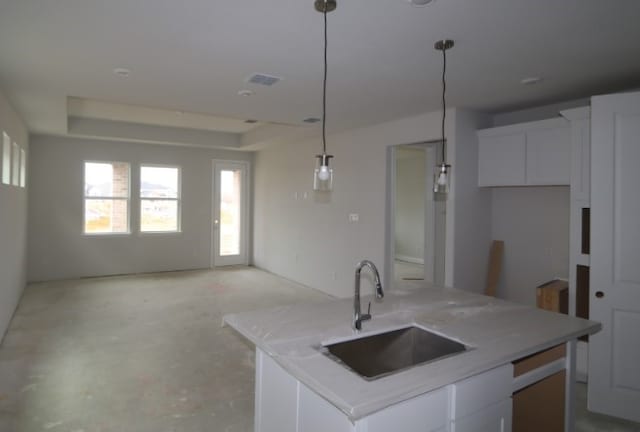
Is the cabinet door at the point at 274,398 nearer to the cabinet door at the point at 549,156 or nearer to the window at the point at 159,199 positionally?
the cabinet door at the point at 549,156

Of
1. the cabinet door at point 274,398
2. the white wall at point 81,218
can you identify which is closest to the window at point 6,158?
the white wall at point 81,218

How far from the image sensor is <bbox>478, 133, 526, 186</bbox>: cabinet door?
405 cm

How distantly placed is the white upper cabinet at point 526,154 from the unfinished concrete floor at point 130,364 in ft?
6.38

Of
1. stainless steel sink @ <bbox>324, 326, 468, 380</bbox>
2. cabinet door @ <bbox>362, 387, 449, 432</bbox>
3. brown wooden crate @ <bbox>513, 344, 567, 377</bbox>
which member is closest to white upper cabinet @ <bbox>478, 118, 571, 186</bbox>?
brown wooden crate @ <bbox>513, 344, 567, 377</bbox>

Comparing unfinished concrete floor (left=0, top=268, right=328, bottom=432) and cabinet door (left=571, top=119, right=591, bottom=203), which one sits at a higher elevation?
cabinet door (left=571, top=119, right=591, bottom=203)

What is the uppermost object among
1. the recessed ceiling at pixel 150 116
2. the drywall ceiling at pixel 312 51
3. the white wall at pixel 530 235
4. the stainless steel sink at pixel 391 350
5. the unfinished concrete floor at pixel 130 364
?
the recessed ceiling at pixel 150 116

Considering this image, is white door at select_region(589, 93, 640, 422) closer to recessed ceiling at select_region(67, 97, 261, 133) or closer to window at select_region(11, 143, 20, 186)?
recessed ceiling at select_region(67, 97, 261, 133)

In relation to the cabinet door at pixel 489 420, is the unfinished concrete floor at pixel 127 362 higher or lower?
lower

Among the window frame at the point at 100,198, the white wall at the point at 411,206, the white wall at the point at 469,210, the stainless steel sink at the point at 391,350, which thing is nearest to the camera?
the stainless steel sink at the point at 391,350

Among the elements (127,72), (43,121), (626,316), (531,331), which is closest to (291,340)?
(531,331)

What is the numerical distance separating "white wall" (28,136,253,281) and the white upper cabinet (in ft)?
18.1

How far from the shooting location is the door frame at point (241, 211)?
8.26 metres

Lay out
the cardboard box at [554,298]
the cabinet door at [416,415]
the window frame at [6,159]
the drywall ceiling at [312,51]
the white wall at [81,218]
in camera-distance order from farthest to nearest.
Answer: the white wall at [81,218] < the window frame at [6,159] < the cardboard box at [554,298] < the drywall ceiling at [312,51] < the cabinet door at [416,415]

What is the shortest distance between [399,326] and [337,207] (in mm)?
4046
